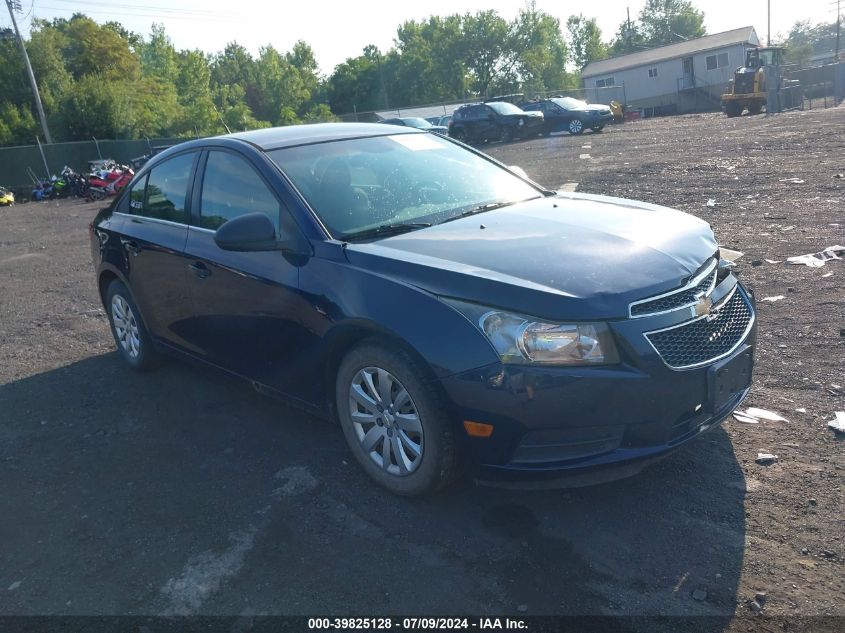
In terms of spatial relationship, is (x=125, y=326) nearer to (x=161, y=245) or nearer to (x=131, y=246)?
(x=131, y=246)

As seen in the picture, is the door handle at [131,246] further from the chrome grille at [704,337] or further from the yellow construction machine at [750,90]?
the yellow construction machine at [750,90]

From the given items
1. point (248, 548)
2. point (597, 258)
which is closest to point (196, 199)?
point (248, 548)

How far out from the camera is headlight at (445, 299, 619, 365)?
10.2ft

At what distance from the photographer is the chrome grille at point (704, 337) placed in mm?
3158

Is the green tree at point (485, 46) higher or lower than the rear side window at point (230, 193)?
higher

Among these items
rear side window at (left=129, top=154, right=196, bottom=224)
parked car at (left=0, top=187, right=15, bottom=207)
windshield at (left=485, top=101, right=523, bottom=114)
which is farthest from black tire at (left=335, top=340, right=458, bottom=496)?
windshield at (left=485, top=101, right=523, bottom=114)

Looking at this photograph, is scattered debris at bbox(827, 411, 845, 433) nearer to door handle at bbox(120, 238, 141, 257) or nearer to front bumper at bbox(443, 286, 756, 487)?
front bumper at bbox(443, 286, 756, 487)

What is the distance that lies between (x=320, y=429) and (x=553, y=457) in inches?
73.1

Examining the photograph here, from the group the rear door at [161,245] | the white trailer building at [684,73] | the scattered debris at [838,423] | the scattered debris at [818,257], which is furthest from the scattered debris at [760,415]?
the white trailer building at [684,73]

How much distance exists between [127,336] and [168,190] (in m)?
1.38

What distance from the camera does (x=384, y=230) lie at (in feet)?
13.1

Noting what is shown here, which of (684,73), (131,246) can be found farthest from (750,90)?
(131,246)

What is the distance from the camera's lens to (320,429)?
460 centimetres

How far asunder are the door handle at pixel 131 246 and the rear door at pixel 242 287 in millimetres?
822
